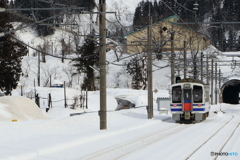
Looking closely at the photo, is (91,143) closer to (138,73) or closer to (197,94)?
(197,94)

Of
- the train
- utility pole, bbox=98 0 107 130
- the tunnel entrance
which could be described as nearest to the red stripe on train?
the train

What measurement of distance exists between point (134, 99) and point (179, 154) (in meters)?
45.7

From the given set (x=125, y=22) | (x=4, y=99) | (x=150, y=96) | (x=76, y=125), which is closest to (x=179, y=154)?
(x=76, y=125)

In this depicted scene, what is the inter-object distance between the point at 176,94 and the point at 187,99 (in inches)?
34.9

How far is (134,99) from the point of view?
59.0 meters

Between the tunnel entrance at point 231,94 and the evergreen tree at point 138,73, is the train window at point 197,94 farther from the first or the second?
the tunnel entrance at point 231,94

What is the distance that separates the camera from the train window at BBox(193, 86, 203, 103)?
2877cm

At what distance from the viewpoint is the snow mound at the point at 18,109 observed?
2843cm

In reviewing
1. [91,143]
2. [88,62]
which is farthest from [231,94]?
[91,143]

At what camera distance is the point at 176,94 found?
29344 millimetres

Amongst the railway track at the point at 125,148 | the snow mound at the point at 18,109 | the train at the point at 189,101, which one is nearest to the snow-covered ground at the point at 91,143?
the railway track at the point at 125,148

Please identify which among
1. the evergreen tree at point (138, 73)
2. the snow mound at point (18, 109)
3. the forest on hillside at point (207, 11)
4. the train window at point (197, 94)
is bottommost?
the snow mound at point (18, 109)

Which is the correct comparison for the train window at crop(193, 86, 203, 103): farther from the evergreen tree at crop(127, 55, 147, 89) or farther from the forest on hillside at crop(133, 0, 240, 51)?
the forest on hillside at crop(133, 0, 240, 51)

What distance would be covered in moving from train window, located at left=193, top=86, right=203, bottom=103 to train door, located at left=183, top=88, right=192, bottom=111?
0.28m
